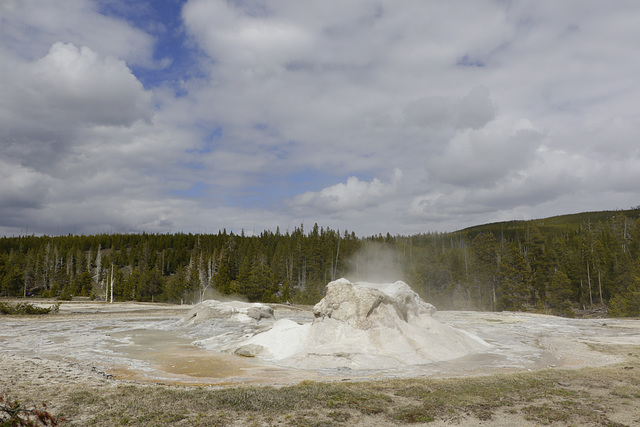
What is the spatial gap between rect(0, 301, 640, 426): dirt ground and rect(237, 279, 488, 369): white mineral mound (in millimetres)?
1007

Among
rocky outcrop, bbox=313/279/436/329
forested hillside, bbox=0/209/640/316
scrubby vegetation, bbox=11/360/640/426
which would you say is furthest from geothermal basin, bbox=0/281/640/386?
forested hillside, bbox=0/209/640/316

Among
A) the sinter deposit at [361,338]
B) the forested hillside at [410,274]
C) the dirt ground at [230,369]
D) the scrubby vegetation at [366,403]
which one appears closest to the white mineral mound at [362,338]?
the sinter deposit at [361,338]

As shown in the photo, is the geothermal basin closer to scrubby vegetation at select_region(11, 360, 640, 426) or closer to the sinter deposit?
the sinter deposit

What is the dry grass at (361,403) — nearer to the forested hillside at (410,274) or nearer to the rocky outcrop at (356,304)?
the rocky outcrop at (356,304)

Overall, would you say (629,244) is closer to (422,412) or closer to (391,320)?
(391,320)

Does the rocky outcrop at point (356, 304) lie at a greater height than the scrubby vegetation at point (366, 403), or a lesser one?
greater

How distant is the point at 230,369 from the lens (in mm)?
15703

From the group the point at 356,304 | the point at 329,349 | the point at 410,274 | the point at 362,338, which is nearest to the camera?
the point at 329,349

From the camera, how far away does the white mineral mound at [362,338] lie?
16486mm

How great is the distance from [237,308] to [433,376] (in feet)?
75.7

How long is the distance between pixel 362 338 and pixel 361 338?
0.16 ft

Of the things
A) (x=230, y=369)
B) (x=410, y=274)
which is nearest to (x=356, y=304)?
(x=230, y=369)

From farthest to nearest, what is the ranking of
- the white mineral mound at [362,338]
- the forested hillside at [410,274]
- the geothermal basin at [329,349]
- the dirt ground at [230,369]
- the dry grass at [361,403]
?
1. the forested hillside at [410,274]
2. the white mineral mound at [362,338]
3. the geothermal basin at [329,349]
4. the dirt ground at [230,369]
5. the dry grass at [361,403]

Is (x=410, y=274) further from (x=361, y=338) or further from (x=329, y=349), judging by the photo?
(x=329, y=349)
